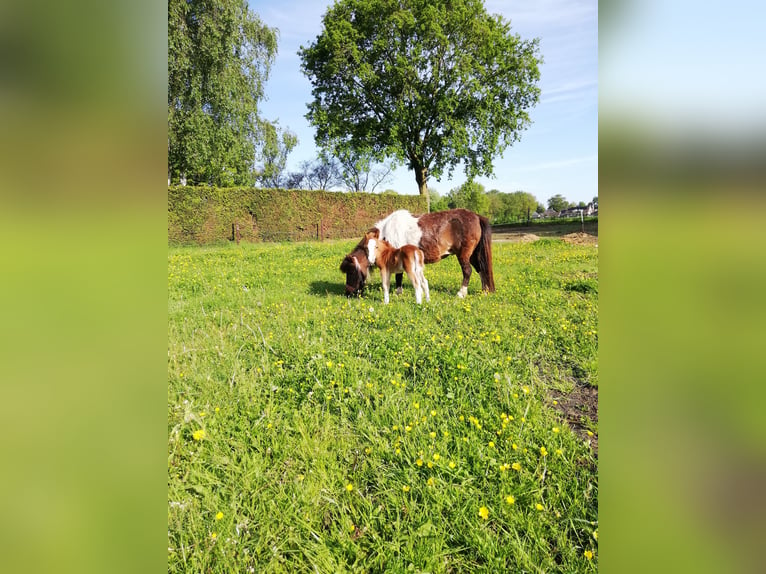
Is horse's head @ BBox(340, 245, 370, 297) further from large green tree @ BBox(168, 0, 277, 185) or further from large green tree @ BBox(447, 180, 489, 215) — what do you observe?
large green tree @ BBox(447, 180, 489, 215)

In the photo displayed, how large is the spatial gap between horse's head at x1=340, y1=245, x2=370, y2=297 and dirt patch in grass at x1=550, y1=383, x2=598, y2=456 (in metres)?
4.15

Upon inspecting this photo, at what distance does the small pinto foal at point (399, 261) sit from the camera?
19.3 feet

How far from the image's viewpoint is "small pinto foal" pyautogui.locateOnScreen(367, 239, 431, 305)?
588 cm

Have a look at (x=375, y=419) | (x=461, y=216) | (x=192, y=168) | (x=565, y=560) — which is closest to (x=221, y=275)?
(x=461, y=216)

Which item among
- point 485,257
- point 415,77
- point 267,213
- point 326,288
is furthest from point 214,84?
point 485,257

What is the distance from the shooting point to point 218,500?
1.88 metres

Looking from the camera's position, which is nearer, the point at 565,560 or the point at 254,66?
the point at 565,560

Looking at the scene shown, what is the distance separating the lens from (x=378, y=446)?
2299 mm

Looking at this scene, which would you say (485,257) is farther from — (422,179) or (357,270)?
(422,179)

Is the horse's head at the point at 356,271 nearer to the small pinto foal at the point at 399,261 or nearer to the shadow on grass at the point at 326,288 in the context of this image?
the shadow on grass at the point at 326,288

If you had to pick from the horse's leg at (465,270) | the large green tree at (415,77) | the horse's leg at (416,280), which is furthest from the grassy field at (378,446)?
the large green tree at (415,77)
